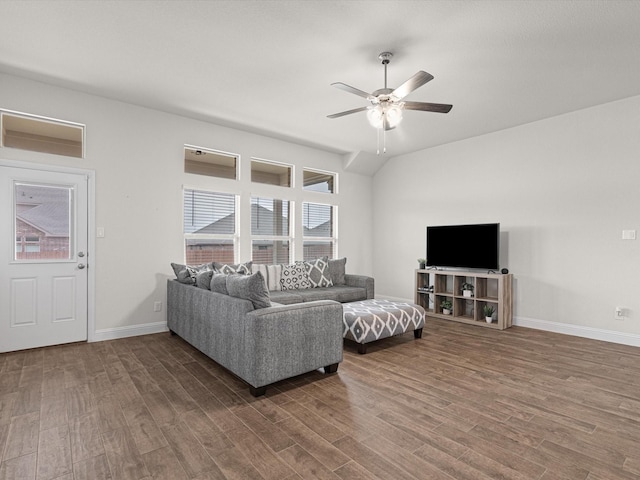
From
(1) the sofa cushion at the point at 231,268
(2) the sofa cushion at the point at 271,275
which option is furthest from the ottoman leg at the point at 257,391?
(2) the sofa cushion at the point at 271,275

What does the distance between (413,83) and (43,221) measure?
407cm

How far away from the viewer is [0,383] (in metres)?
2.83

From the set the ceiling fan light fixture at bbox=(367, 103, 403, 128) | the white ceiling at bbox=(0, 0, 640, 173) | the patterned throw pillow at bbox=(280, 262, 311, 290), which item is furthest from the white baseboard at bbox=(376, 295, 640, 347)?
the ceiling fan light fixture at bbox=(367, 103, 403, 128)

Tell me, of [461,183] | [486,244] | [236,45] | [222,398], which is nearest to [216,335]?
[222,398]

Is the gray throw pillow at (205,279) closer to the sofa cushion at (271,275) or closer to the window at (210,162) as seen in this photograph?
the sofa cushion at (271,275)

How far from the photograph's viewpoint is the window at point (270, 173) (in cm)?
558

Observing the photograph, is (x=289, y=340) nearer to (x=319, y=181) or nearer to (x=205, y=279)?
(x=205, y=279)

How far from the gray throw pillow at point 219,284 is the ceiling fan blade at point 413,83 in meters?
2.19

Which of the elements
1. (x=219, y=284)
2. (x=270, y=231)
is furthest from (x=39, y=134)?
(x=270, y=231)

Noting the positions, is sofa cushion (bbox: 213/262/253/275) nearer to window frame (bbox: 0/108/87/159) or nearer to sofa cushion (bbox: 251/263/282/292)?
sofa cushion (bbox: 251/263/282/292)

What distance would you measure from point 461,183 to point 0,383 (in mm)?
6147

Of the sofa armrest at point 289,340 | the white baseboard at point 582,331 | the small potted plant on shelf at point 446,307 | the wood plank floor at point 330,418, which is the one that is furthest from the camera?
the small potted plant on shelf at point 446,307

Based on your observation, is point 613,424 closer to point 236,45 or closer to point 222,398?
point 222,398

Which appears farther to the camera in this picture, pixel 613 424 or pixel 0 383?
pixel 0 383
